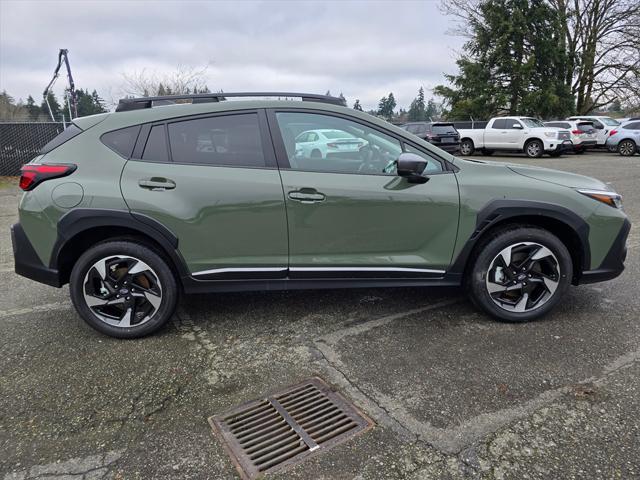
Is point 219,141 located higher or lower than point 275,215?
higher

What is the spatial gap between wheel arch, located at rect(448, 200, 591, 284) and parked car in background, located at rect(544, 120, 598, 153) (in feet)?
63.5

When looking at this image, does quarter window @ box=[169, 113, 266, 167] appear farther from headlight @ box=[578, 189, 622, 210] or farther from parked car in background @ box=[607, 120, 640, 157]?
parked car in background @ box=[607, 120, 640, 157]

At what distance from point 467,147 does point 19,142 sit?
57.4ft

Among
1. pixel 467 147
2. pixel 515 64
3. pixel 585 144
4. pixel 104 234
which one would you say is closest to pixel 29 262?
pixel 104 234

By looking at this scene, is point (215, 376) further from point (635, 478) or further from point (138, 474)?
point (635, 478)

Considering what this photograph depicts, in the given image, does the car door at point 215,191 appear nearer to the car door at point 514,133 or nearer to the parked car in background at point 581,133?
the car door at point 514,133

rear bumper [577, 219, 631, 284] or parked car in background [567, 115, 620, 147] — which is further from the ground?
parked car in background [567, 115, 620, 147]

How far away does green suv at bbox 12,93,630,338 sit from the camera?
3.03 m

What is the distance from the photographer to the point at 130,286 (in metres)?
3.14

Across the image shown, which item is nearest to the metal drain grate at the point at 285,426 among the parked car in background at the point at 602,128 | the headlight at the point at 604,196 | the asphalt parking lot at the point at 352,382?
the asphalt parking lot at the point at 352,382

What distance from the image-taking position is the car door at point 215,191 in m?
3.02

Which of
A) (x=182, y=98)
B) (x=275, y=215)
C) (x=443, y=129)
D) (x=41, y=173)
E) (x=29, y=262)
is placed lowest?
(x=29, y=262)

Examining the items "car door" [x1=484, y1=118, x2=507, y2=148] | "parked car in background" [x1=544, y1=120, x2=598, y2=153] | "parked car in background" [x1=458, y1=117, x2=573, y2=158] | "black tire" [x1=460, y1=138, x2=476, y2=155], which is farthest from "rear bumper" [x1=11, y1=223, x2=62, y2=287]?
"parked car in background" [x1=544, y1=120, x2=598, y2=153]

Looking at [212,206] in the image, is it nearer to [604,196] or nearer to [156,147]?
[156,147]
